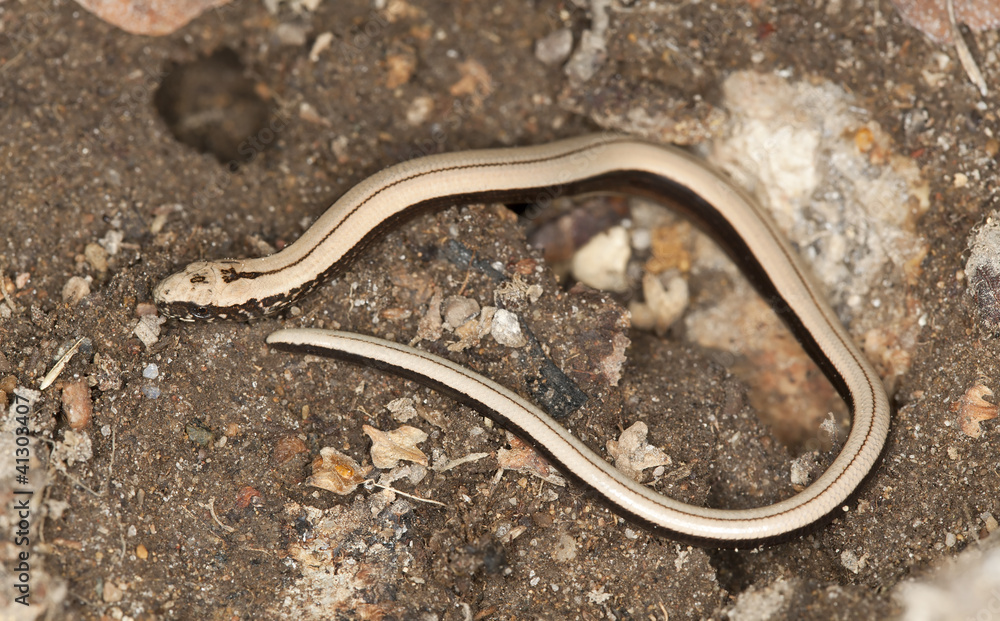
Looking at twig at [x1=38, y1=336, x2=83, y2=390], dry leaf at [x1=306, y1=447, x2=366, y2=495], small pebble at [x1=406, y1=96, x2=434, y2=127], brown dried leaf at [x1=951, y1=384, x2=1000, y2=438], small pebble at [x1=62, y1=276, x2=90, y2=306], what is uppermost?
small pebble at [x1=406, y1=96, x2=434, y2=127]

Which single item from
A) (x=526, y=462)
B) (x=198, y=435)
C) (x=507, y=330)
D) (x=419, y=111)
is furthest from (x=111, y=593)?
(x=419, y=111)

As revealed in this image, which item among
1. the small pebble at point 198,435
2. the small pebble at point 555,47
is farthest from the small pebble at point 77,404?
the small pebble at point 555,47

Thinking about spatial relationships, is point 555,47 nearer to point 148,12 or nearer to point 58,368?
point 148,12

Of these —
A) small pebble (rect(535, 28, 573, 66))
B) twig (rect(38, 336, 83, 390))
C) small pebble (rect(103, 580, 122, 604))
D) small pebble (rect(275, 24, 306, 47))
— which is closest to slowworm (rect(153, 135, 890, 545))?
twig (rect(38, 336, 83, 390))

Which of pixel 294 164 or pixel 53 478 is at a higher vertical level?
pixel 294 164

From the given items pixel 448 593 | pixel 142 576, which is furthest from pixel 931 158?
pixel 142 576

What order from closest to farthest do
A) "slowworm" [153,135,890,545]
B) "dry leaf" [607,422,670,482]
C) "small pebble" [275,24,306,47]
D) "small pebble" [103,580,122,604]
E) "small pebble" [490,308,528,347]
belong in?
"small pebble" [103,580,122,604]
"slowworm" [153,135,890,545]
"dry leaf" [607,422,670,482]
"small pebble" [490,308,528,347]
"small pebble" [275,24,306,47]

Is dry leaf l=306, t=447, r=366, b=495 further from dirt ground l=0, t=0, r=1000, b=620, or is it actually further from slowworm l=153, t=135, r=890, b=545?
slowworm l=153, t=135, r=890, b=545

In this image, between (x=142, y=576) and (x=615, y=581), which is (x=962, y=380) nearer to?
(x=615, y=581)
